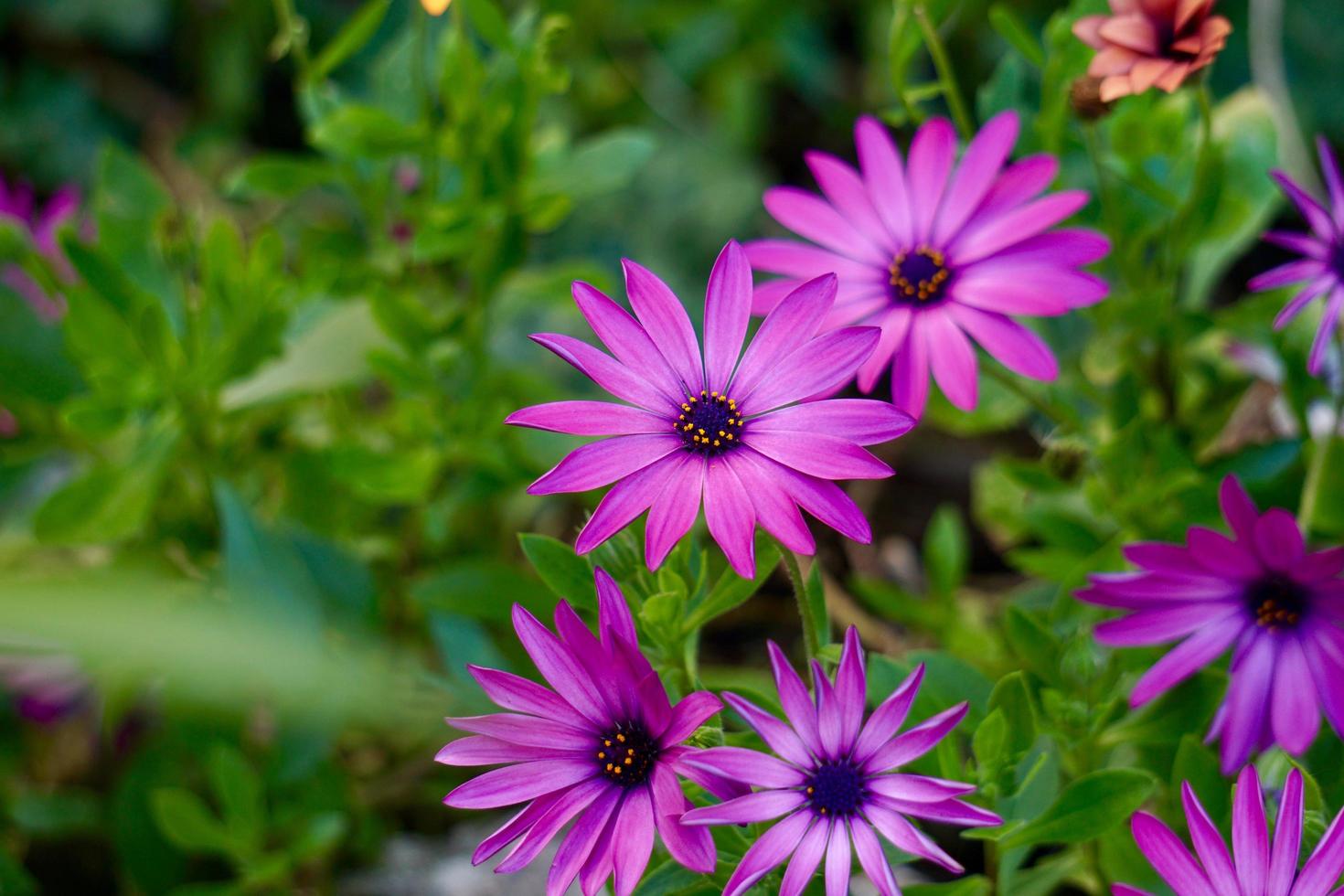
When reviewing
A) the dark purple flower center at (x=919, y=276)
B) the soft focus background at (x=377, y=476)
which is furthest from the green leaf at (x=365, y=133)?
the dark purple flower center at (x=919, y=276)

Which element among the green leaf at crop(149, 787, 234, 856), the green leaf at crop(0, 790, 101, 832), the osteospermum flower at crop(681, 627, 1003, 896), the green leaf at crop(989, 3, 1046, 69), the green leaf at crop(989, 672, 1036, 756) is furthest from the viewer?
the green leaf at crop(0, 790, 101, 832)

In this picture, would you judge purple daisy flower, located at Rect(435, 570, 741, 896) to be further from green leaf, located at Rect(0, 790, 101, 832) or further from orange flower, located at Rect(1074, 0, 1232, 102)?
green leaf, located at Rect(0, 790, 101, 832)

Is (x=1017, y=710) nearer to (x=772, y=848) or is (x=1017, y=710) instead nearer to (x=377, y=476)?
(x=772, y=848)

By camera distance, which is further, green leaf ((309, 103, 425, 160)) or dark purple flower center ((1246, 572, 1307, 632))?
green leaf ((309, 103, 425, 160))

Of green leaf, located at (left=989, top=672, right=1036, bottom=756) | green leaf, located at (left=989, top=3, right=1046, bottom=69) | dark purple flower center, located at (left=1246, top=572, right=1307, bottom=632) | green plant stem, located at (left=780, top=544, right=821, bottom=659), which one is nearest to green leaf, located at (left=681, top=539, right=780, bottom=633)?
green plant stem, located at (left=780, top=544, right=821, bottom=659)

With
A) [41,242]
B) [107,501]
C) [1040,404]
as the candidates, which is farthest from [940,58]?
[41,242]

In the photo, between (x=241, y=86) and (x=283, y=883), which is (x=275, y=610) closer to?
(x=283, y=883)
